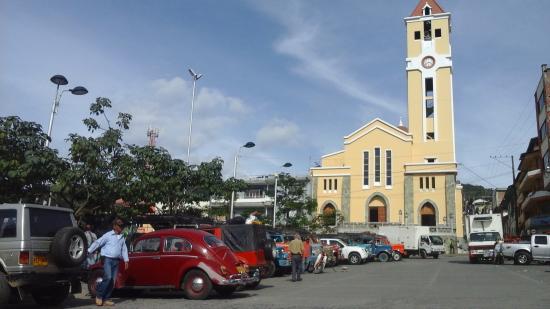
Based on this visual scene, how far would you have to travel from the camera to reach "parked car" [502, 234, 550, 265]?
29.4 metres

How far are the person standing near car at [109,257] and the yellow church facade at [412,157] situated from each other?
5748cm

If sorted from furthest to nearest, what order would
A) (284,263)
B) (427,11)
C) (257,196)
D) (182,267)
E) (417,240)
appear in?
(257,196) → (427,11) → (417,240) → (284,263) → (182,267)

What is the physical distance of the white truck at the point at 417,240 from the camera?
148ft

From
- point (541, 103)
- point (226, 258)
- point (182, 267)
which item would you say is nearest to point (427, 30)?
point (541, 103)

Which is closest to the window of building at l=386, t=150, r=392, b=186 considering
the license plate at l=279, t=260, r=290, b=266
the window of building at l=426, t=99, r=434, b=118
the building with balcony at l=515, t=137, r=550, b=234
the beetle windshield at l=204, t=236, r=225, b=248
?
the window of building at l=426, t=99, r=434, b=118

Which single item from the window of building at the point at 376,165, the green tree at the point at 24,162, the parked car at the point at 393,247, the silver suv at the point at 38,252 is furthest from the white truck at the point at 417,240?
the silver suv at the point at 38,252

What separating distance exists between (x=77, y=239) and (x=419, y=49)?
2594 inches

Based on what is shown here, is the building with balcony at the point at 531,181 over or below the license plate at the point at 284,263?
over

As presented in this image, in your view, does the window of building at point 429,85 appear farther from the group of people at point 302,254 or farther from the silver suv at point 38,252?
the silver suv at point 38,252

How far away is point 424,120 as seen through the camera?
68.8 meters

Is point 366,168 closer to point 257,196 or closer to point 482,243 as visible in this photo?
point 257,196

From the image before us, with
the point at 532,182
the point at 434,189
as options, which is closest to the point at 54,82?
the point at 532,182

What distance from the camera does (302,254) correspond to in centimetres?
1961

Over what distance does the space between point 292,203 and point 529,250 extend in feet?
81.5
